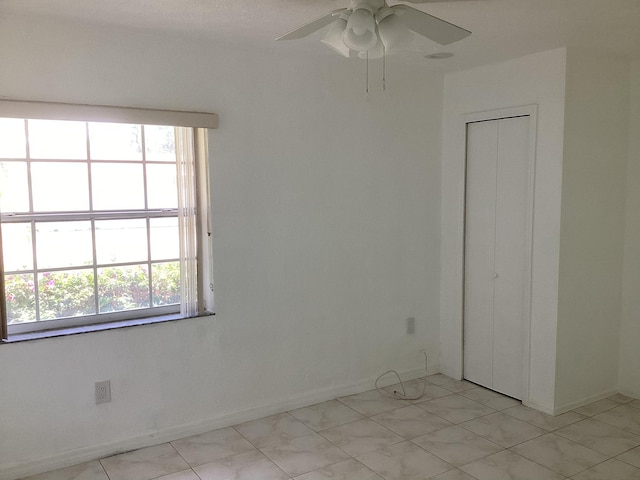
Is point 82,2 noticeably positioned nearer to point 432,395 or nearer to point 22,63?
point 22,63

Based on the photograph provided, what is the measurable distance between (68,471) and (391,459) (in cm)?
177

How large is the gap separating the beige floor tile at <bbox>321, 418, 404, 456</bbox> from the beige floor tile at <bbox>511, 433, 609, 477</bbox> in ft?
2.47

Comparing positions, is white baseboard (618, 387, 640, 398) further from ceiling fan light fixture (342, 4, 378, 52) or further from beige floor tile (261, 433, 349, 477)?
ceiling fan light fixture (342, 4, 378, 52)

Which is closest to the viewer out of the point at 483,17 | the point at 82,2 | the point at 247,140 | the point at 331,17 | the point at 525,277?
the point at 331,17

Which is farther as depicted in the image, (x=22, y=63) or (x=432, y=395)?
(x=432, y=395)

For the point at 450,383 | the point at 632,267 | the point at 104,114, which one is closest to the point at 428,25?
the point at 104,114

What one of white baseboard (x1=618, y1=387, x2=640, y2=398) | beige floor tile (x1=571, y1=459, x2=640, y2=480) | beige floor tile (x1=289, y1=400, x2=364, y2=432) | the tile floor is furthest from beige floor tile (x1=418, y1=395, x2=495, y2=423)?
white baseboard (x1=618, y1=387, x2=640, y2=398)

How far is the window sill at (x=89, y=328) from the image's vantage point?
9.45 ft

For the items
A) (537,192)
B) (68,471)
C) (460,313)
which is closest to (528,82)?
(537,192)

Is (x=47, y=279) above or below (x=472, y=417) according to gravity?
above

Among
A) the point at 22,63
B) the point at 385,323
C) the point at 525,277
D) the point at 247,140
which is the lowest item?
the point at 385,323

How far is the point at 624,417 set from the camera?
3.60 m

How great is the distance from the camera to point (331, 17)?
211 centimetres

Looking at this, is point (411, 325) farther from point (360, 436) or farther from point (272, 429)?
point (272, 429)
